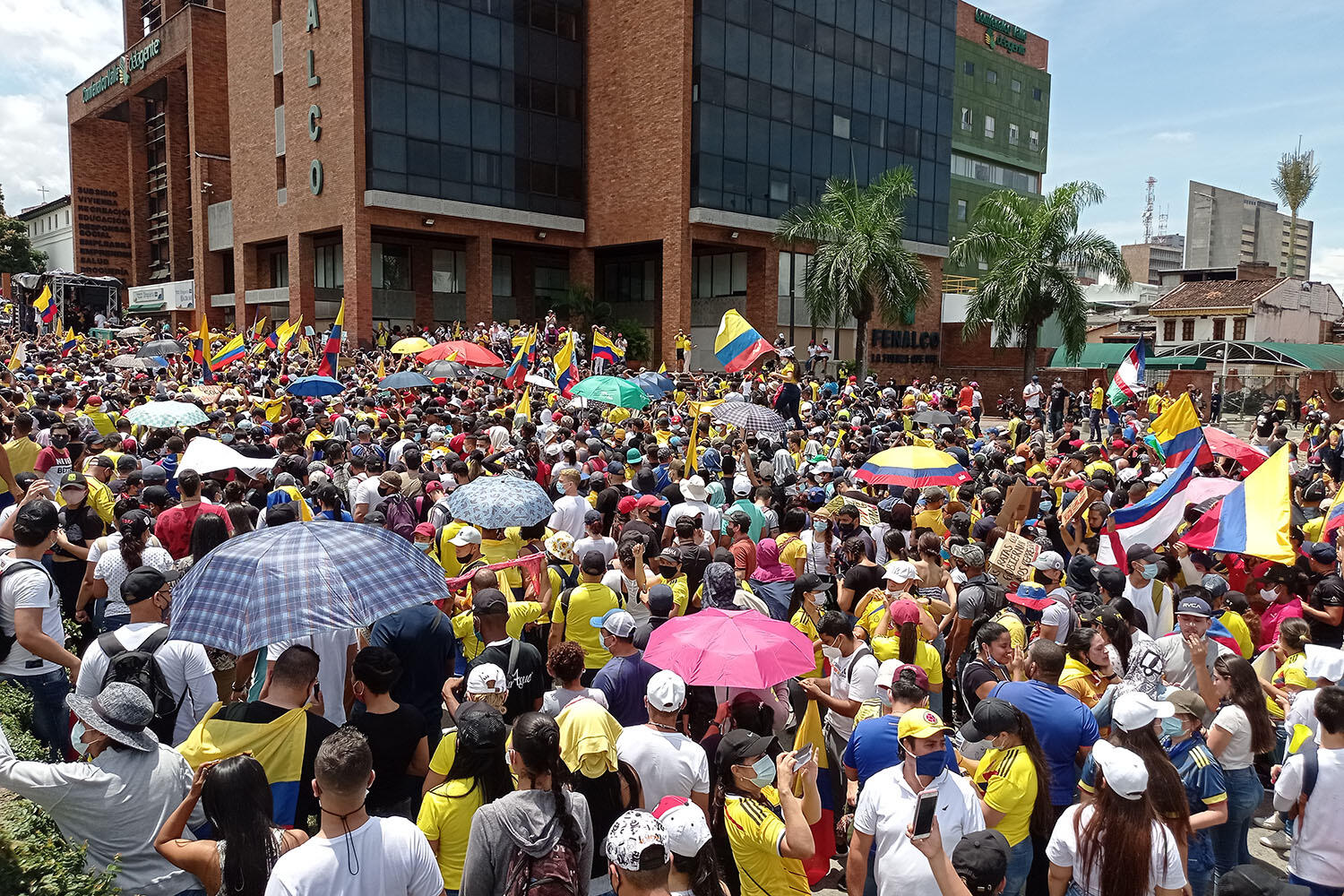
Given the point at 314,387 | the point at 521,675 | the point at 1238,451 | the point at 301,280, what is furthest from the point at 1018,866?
the point at 301,280

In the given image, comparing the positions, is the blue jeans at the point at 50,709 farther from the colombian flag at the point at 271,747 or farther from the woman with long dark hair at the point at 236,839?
the woman with long dark hair at the point at 236,839

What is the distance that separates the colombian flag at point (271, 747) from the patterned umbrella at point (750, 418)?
8.18 m

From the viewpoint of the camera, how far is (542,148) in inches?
1420

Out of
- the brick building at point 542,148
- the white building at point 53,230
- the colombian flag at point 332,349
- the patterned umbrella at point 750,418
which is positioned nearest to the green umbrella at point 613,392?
the patterned umbrella at point 750,418

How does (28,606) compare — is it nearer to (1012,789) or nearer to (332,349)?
(1012,789)

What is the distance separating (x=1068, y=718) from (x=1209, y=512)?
14.2 ft

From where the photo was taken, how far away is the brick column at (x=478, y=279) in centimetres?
3488

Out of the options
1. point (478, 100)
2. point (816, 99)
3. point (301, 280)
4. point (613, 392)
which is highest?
point (816, 99)

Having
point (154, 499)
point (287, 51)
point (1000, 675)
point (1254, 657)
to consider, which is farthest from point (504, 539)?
point (287, 51)

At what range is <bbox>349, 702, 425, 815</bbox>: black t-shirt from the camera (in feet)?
13.8

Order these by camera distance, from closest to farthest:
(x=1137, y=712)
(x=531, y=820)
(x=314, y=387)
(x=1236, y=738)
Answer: (x=531, y=820) → (x=1137, y=712) → (x=1236, y=738) → (x=314, y=387)

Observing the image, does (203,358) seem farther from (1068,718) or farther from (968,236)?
(968,236)

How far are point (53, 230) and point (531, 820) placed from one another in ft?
276

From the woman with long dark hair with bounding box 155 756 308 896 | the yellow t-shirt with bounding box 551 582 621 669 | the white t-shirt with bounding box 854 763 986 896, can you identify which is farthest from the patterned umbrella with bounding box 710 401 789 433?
the woman with long dark hair with bounding box 155 756 308 896
